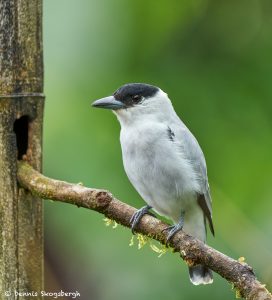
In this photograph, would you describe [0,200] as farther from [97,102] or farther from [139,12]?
[139,12]

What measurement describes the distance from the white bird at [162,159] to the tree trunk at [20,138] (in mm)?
455

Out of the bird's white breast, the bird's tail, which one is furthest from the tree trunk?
the bird's tail

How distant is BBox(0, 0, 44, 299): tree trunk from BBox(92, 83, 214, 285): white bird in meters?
0.45

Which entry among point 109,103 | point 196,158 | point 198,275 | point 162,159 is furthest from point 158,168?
point 198,275

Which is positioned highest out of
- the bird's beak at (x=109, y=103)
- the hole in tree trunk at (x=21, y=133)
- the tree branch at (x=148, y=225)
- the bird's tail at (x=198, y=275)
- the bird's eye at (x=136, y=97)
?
the bird's eye at (x=136, y=97)

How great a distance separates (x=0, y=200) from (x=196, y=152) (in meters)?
1.10

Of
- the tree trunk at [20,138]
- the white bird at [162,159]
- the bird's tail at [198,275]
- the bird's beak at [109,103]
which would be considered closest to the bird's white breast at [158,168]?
the white bird at [162,159]

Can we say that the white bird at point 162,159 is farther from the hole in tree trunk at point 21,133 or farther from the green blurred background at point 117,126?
the hole in tree trunk at point 21,133

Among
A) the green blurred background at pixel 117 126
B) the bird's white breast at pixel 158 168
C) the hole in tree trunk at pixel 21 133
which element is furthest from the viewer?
the green blurred background at pixel 117 126

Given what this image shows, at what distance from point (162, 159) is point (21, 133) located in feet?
2.45

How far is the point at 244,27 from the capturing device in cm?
557

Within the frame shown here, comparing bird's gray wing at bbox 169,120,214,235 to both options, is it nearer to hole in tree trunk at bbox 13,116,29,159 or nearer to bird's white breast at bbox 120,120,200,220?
bird's white breast at bbox 120,120,200,220

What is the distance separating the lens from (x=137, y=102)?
500cm

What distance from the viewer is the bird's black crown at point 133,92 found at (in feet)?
16.0
